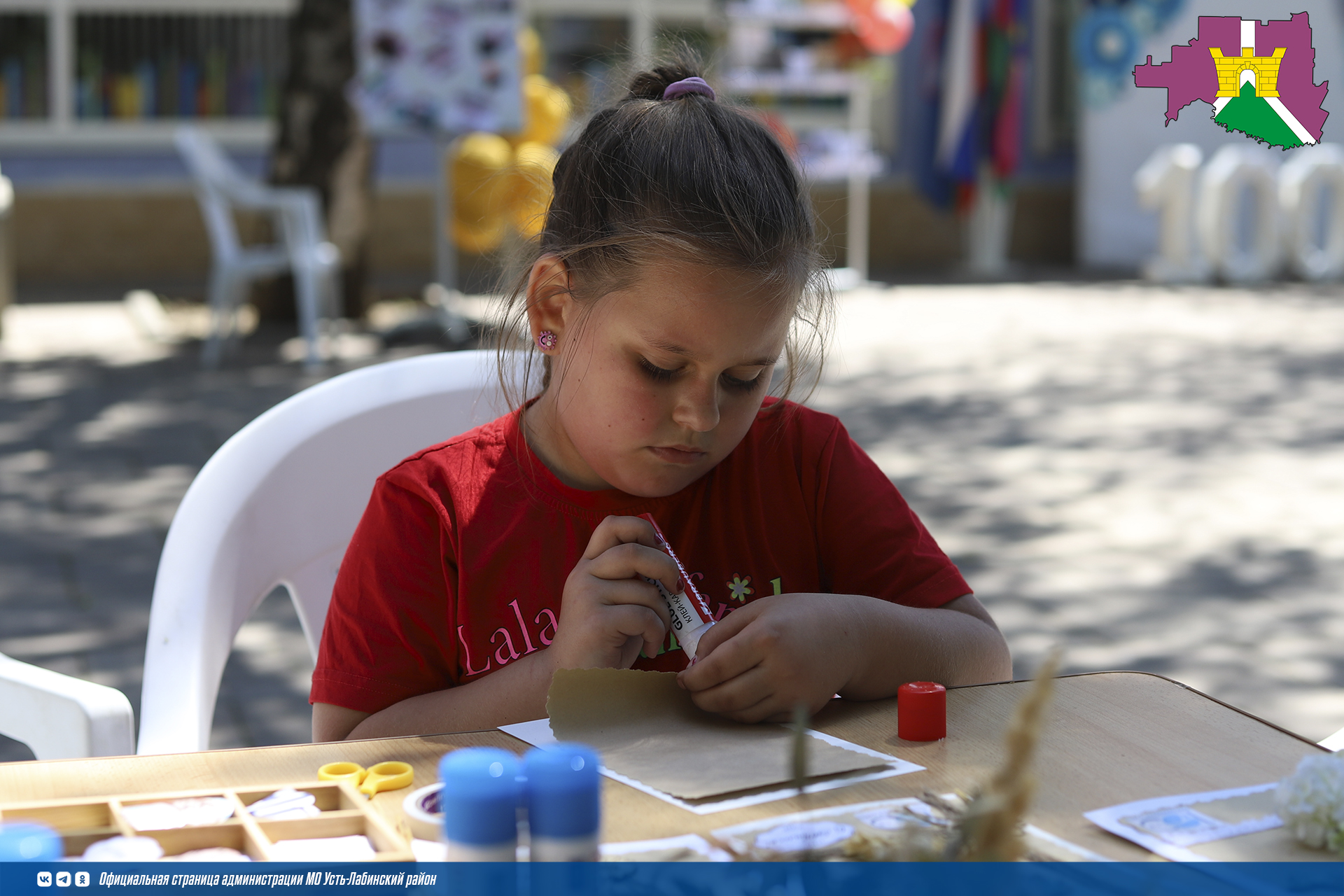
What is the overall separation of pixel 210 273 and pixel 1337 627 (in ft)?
27.3

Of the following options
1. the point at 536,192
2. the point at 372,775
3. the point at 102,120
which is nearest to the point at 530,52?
the point at 102,120

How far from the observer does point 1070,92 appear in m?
11.5

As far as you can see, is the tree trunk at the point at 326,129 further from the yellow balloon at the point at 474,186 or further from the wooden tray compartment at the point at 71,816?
the wooden tray compartment at the point at 71,816

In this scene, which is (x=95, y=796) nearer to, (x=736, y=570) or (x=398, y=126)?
(x=736, y=570)

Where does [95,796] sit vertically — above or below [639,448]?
below

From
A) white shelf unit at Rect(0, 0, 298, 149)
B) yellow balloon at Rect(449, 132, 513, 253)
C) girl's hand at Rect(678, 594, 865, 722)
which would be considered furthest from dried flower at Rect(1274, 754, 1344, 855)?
white shelf unit at Rect(0, 0, 298, 149)

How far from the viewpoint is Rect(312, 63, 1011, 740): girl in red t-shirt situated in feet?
3.69

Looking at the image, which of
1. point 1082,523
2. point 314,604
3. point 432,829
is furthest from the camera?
point 1082,523

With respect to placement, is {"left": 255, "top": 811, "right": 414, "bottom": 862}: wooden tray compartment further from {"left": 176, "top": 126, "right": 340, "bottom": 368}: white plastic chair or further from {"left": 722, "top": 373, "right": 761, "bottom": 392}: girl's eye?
{"left": 176, "top": 126, "right": 340, "bottom": 368}: white plastic chair

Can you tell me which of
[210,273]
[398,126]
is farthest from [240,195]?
[210,273]

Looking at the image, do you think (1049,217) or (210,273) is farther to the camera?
(1049,217)

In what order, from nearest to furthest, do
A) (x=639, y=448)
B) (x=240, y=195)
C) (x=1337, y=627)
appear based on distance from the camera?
(x=639, y=448), (x=1337, y=627), (x=240, y=195)

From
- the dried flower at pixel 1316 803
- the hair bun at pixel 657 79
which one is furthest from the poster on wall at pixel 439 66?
the dried flower at pixel 1316 803

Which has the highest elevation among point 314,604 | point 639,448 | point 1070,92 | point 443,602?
point 1070,92
